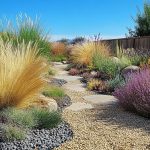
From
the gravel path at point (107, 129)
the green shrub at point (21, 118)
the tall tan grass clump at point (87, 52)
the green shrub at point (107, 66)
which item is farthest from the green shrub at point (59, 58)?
the green shrub at point (21, 118)

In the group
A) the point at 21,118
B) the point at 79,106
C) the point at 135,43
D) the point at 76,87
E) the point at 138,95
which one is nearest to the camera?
the point at 21,118

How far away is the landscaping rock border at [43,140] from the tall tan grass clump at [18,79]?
0.70 metres

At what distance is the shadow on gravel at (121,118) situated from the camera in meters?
6.01

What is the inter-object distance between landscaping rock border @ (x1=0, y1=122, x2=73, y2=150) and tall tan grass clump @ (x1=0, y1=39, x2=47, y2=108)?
70 centimetres

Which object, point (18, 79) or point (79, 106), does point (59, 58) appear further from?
point (18, 79)

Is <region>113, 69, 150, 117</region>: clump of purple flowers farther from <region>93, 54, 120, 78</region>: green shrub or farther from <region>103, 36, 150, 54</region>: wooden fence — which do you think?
<region>103, 36, 150, 54</region>: wooden fence

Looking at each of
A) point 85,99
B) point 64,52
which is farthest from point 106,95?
point 64,52

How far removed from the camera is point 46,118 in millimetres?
5547

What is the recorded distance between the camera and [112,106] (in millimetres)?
7414

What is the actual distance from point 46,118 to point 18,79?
0.67 meters

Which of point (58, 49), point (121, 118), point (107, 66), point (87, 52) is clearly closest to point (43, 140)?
point (121, 118)

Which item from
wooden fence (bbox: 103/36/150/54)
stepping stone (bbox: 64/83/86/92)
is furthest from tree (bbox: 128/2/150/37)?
stepping stone (bbox: 64/83/86/92)

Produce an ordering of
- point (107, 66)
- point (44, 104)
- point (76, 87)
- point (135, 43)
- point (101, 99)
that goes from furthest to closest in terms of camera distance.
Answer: point (135, 43), point (107, 66), point (76, 87), point (101, 99), point (44, 104)

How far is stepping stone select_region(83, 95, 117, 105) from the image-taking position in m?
7.86
